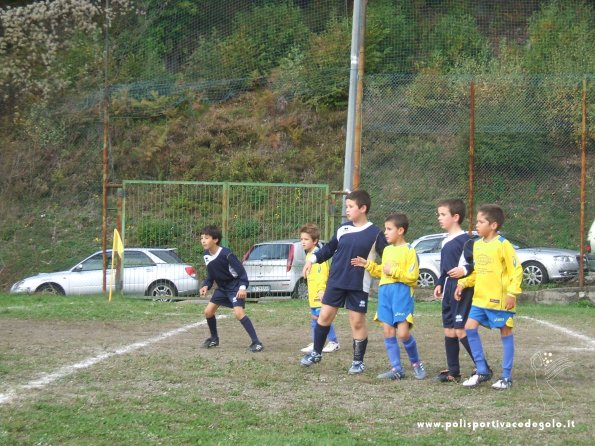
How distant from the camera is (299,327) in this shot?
12.5 meters

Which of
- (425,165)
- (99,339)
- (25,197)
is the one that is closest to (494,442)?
(99,339)

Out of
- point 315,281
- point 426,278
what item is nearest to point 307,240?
point 315,281

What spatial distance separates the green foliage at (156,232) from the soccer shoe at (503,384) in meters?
13.1

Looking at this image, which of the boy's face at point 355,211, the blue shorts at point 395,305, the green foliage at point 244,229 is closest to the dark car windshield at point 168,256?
the green foliage at point 244,229

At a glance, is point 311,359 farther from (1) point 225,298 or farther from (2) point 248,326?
(1) point 225,298

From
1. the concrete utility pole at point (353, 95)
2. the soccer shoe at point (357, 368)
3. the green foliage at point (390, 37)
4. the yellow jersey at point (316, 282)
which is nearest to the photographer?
the soccer shoe at point (357, 368)

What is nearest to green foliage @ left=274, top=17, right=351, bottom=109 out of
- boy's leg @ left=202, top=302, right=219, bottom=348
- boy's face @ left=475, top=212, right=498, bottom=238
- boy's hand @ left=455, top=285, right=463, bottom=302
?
boy's leg @ left=202, top=302, right=219, bottom=348

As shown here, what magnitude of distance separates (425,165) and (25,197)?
11.4 m

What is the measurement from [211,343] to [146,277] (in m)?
8.79

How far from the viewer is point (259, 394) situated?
7172mm

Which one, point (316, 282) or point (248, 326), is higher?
point (316, 282)

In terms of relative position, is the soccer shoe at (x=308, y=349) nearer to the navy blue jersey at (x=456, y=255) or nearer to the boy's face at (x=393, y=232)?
the boy's face at (x=393, y=232)

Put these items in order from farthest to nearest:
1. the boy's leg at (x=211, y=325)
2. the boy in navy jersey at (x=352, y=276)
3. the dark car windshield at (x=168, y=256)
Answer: the dark car windshield at (x=168, y=256) < the boy's leg at (x=211, y=325) < the boy in navy jersey at (x=352, y=276)

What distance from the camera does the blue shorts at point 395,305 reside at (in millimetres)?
8266
